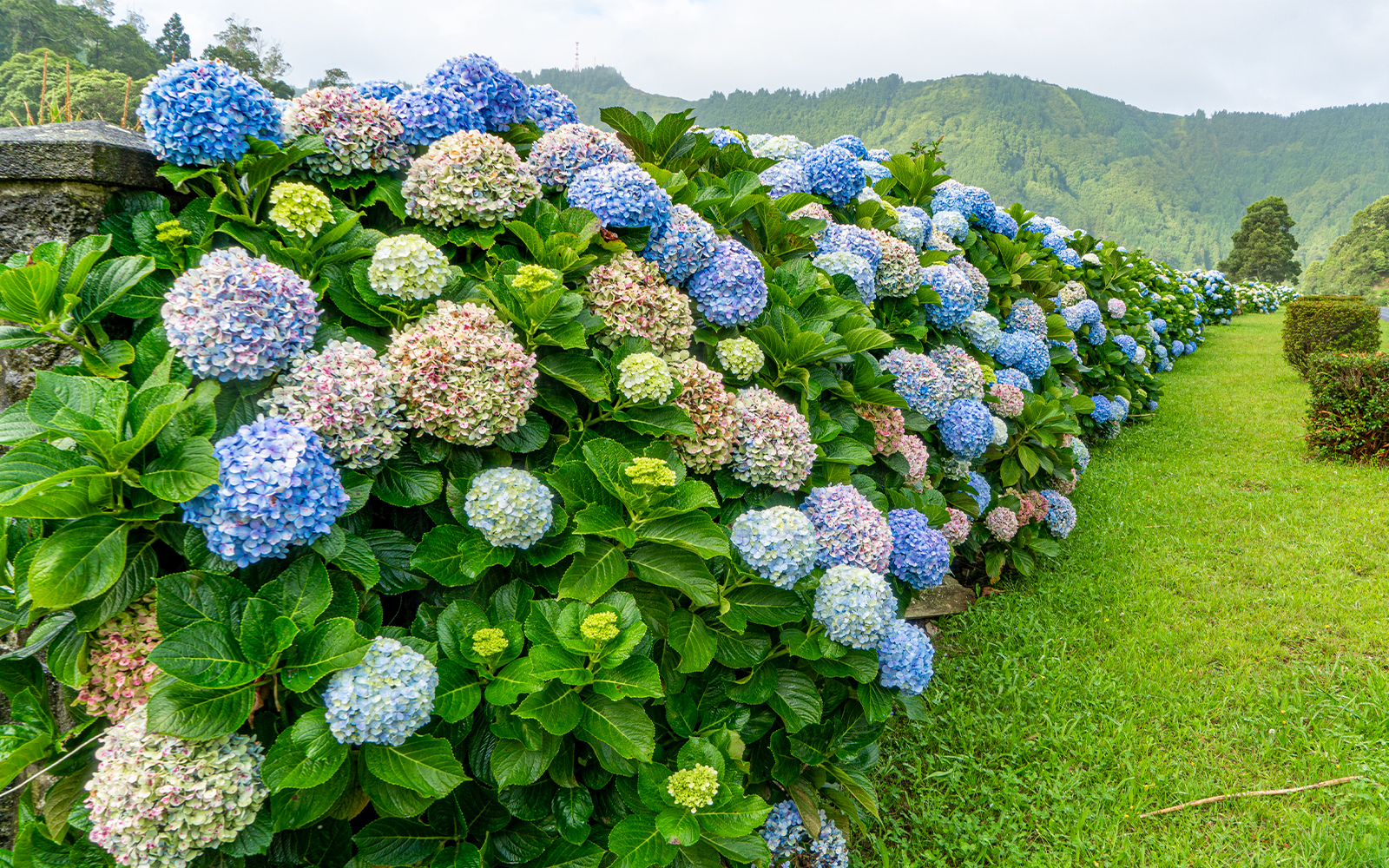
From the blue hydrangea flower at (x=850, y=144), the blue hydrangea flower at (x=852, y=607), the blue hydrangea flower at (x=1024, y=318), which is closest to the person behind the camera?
the blue hydrangea flower at (x=852, y=607)

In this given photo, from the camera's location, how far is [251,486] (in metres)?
1.27

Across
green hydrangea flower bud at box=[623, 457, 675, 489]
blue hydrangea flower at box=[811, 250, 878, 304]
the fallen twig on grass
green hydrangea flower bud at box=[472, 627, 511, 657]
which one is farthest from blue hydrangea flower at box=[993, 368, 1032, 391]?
green hydrangea flower bud at box=[472, 627, 511, 657]

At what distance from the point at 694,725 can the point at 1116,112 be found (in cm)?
23518

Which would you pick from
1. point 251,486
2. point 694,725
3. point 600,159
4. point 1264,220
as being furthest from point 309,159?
point 1264,220

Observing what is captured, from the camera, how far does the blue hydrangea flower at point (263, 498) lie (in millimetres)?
1283

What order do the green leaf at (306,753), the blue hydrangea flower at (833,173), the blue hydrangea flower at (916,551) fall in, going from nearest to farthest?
the green leaf at (306,753), the blue hydrangea flower at (916,551), the blue hydrangea flower at (833,173)

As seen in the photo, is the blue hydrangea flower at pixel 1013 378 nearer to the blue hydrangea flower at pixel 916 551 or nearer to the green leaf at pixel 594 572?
the blue hydrangea flower at pixel 916 551

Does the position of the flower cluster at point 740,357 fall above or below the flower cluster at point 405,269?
below

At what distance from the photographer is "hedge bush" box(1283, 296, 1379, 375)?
11836 mm

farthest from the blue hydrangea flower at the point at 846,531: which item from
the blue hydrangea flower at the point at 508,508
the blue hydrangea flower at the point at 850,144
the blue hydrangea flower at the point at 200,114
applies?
the blue hydrangea flower at the point at 850,144

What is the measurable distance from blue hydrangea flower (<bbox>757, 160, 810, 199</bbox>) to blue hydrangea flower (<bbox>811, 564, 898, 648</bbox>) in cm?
197

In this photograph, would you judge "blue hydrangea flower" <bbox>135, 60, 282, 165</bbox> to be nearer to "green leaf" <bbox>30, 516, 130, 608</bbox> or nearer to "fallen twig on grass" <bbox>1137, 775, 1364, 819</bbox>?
"green leaf" <bbox>30, 516, 130, 608</bbox>

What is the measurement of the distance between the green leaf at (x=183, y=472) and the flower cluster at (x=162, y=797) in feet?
1.51

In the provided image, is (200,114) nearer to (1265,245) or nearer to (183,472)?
(183,472)
